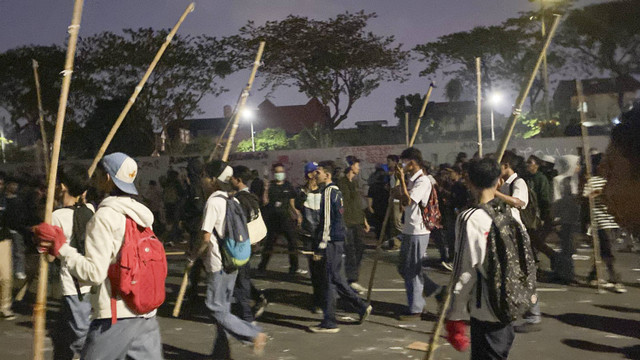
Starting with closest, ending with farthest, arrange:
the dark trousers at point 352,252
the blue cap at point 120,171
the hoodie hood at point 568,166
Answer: the blue cap at point 120,171 < the hoodie hood at point 568,166 < the dark trousers at point 352,252

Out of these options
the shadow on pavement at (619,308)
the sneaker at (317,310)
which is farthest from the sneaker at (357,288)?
the shadow on pavement at (619,308)

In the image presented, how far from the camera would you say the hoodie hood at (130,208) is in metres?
3.54

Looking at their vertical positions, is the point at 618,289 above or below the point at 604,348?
above

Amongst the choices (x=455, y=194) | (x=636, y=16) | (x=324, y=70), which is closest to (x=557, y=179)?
(x=455, y=194)

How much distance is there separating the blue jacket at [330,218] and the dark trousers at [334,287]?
0.09m

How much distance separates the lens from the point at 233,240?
5.88m

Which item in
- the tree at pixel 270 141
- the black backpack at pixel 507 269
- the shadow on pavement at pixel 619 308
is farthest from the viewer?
the tree at pixel 270 141

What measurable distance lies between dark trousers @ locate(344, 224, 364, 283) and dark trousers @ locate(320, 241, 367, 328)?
6.77 ft

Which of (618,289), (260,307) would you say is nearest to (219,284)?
(260,307)

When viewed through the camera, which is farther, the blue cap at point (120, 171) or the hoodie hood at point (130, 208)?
the blue cap at point (120, 171)

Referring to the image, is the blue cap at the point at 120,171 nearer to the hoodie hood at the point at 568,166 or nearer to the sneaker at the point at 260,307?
the sneaker at the point at 260,307

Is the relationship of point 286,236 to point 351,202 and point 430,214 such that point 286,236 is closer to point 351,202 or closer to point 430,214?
point 351,202

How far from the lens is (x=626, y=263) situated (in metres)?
11.0

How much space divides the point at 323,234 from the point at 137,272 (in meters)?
3.82
